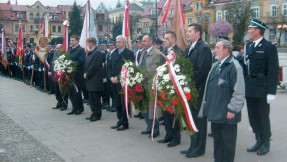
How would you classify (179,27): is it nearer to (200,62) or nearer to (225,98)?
(200,62)

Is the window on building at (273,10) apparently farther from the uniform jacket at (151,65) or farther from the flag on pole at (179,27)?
the uniform jacket at (151,65)

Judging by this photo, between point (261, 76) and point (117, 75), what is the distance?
345cm

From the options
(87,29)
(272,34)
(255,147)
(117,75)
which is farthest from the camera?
(272,34)

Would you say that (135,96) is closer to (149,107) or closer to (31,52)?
(149,107)

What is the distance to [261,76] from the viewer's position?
5.59 metres

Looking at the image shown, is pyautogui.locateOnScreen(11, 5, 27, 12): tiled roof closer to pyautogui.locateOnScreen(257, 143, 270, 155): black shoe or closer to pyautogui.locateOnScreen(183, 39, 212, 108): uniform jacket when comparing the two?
pyautogui.locateOnScreen(183, 39, 212, 108): uniform jacket

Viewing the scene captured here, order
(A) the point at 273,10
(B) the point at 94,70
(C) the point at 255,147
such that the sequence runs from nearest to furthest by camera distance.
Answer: (C) the point at 255,147 < (B) the point at 94,70 < (A) the point at 273,10

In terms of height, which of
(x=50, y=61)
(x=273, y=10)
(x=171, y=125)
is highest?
(x=273, y=10)

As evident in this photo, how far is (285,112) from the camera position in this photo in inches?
360

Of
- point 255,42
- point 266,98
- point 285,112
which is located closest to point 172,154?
point 266,98

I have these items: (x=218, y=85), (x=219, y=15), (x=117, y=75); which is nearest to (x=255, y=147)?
(x=218, y=85)

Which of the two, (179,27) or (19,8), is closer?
(179,27)

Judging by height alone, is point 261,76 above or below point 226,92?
above

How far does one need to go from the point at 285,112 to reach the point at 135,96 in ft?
15.1
